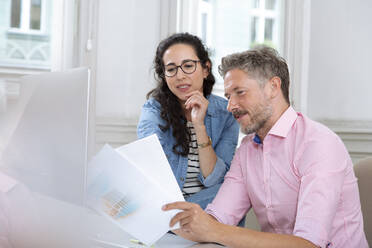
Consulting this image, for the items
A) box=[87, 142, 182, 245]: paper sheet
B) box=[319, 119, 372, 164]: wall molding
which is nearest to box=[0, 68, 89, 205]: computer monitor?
box=[87, 142, 182, 245]: paper sheet

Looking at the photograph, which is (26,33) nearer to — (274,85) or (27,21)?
(27,21)

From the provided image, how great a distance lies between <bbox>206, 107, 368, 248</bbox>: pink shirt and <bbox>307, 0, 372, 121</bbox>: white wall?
Answer: 1403mm

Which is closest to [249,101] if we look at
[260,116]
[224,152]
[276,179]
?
[260,116]

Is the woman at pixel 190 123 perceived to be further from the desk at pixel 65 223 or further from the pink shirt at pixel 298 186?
the desk at pixel 65 223

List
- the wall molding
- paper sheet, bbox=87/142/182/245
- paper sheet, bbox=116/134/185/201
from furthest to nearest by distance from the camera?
the wall molding, paper sheet, bbox=116/134/185/201, paper sheet, bbox=87/142/182/245

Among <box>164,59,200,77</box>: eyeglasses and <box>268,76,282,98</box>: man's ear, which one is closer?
<box>268,76,282,98</box>: man's ear

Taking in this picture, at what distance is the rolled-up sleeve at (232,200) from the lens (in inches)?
50.8

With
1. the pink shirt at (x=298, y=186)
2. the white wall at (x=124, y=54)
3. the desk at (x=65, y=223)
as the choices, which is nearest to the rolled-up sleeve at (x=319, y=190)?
the pink shirt at (x=298, y=186)

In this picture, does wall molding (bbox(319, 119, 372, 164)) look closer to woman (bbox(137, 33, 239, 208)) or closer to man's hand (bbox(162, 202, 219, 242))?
woman (bbox(137, 33, 239, 208))

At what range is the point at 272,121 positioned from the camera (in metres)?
1.34

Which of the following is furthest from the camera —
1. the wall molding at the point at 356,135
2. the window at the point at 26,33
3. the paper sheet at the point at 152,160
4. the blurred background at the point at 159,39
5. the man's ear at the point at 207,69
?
the wall molding at the point at 356,135

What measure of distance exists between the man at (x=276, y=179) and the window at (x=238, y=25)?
1385 millimetres

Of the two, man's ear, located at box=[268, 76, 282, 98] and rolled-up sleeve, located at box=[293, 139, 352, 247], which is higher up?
man's ear, located at box=[268, 76, 282, 98]

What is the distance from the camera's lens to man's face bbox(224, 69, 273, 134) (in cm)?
134
